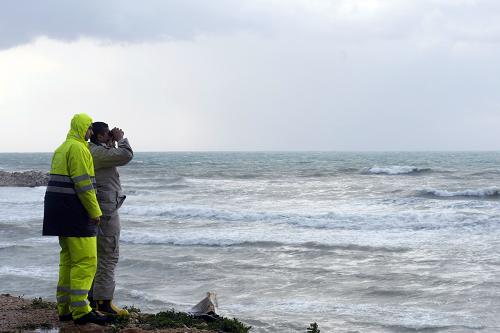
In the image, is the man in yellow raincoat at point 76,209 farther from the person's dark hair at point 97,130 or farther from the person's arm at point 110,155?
the person's dark hair at point 97,130

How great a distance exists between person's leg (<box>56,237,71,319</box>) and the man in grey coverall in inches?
9.2

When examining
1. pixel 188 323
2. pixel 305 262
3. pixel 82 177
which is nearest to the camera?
→ pixel 82 177

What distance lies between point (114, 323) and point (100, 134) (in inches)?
67.0

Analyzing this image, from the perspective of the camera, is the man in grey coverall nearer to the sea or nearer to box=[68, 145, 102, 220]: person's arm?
box=[68, 145, 102, 220]: person's arm

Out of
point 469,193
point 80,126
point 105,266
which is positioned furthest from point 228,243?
point 469,193

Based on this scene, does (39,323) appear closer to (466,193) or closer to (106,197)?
(106,197)

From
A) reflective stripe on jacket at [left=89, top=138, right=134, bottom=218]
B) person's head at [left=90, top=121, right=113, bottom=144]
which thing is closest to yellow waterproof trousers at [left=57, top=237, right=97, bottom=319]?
reflective stripe on jacket at [left=89, top=138, right=134, bottom=218]

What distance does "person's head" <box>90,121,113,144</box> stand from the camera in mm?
5469

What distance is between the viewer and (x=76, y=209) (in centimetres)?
499

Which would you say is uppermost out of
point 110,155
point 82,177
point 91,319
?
point 110,155

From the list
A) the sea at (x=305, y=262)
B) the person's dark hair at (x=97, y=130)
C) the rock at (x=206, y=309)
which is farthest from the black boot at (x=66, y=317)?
the sea at (x=305, y=262)

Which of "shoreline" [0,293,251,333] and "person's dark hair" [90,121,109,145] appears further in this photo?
"person's dark hair" [90,121,109,145]

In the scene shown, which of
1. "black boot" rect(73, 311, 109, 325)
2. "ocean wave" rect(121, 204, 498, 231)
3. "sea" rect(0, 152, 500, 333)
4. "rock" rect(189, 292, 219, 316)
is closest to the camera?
"black boot" rect(73, 311, 109, 325)

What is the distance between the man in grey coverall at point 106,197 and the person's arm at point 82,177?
35cm
